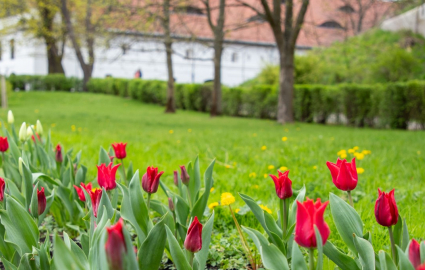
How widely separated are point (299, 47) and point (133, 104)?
17557 mm

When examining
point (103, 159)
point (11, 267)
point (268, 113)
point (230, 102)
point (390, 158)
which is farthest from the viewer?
point (230, 102)

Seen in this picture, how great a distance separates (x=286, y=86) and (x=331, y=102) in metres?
2.43

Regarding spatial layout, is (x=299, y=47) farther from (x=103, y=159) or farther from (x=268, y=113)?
(x=103, y=159)

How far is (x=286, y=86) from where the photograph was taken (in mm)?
12875

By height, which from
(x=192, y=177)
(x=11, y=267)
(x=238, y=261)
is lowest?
(x=238, y=261)

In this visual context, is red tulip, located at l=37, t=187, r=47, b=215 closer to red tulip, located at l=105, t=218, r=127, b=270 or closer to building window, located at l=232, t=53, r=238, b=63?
red tulip, located at l=105, t=218, r=127, b=270

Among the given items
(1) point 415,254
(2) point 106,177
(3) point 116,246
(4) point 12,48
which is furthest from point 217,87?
(4) point 12,48

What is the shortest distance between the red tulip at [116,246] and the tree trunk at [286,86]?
1222 cm

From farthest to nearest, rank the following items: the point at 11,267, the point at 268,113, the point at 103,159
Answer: the point at 268,113
the point at 103,159
the point at 11,267

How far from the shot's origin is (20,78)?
30172 mm

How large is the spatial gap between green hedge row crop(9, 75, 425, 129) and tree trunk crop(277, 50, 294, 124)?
6.63 ft

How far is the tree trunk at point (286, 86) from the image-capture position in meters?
12.7

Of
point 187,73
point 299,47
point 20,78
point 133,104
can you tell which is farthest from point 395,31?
point 20,78

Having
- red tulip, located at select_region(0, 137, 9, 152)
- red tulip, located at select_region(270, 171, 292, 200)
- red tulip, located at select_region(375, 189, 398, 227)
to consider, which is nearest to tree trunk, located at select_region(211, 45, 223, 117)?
red tulip, located at select_region(0, 137, 9, 152)
